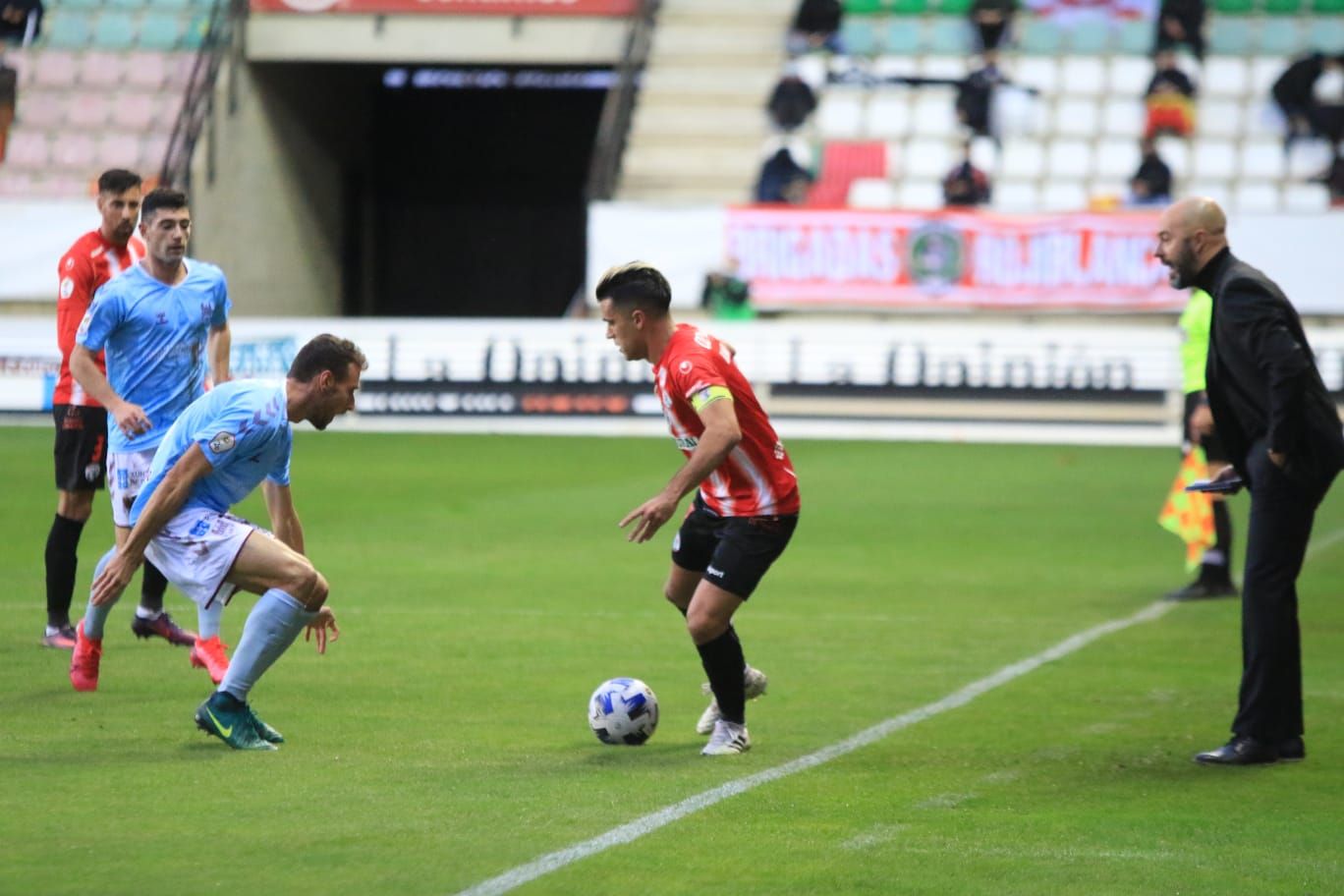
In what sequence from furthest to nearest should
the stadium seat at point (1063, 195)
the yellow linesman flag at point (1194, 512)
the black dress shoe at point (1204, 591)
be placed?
the stadium seat at point (1063, 195), the yellow linesman flag at point (1194, 512), the black dress shoe at point (1204, 591)

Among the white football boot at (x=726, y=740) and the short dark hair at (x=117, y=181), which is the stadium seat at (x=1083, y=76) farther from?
the white football boot at (x=726, y=740)

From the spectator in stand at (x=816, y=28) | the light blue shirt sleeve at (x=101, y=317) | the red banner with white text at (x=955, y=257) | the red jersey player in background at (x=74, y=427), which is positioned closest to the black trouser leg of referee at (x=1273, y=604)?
the light blue shirt sleeve at (x=101, y=317)

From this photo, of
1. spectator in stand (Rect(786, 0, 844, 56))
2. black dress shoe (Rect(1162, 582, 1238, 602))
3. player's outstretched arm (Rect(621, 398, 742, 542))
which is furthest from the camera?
spectator in stand (Rect(786, 0, 844, 56))

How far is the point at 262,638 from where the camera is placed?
7.41 m

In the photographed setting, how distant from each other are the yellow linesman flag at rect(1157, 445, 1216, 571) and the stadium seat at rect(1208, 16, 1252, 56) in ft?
63.6

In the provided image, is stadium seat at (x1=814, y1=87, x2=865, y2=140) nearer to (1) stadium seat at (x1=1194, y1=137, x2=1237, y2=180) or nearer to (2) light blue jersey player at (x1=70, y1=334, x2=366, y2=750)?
(1) stadium seat at (x1=1194, y1=137, x2=1237, y2=180)

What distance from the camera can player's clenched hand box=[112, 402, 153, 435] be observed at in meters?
8.94

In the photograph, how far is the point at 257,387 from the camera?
7484mm

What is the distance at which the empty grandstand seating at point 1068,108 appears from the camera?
2994cm

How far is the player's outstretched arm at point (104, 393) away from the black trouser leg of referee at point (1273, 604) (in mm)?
4464

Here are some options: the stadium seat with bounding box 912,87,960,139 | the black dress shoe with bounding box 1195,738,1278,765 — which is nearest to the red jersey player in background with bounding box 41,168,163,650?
the black dress shoe with bounding box 1195,738,1278,765

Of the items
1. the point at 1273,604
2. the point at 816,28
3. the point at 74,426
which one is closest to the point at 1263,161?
the point at 816,28

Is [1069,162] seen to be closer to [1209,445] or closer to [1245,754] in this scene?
[1209,445]

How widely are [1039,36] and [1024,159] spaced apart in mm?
2258
